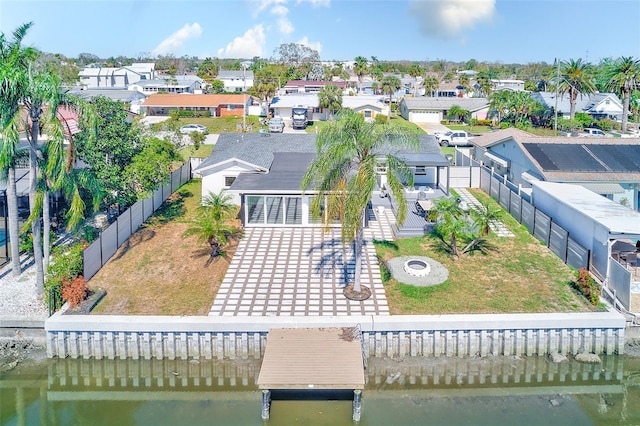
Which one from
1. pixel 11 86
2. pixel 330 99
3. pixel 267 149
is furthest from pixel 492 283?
pixel 330 99

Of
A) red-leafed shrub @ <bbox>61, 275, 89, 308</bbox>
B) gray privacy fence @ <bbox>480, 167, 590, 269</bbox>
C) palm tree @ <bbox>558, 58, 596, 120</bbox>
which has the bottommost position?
red-leafed shrub @ <bbox>61, 275, 89, 308</bbox>

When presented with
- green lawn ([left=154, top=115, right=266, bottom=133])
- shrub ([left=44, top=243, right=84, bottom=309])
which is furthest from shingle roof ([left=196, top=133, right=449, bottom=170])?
green lawn ([left=154, top=115, right=266, bottom=133])

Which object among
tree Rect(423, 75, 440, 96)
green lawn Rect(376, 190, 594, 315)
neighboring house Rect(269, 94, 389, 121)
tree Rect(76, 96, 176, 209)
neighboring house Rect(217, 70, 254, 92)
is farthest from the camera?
neighboring house Rect(217, 70, 254, 92)

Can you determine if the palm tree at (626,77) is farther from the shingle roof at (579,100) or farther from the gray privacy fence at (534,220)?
the gray privacy fence at (534,220)

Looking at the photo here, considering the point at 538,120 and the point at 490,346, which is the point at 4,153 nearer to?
the point at 490,346

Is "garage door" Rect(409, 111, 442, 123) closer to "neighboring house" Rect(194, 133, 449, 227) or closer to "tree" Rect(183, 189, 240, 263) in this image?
"neighboring house" Rect(194, 133, 449, 227)

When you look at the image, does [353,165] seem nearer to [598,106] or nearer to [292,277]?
[292,277]

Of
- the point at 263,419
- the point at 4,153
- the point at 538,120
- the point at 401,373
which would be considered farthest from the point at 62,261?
the point at 538,120
